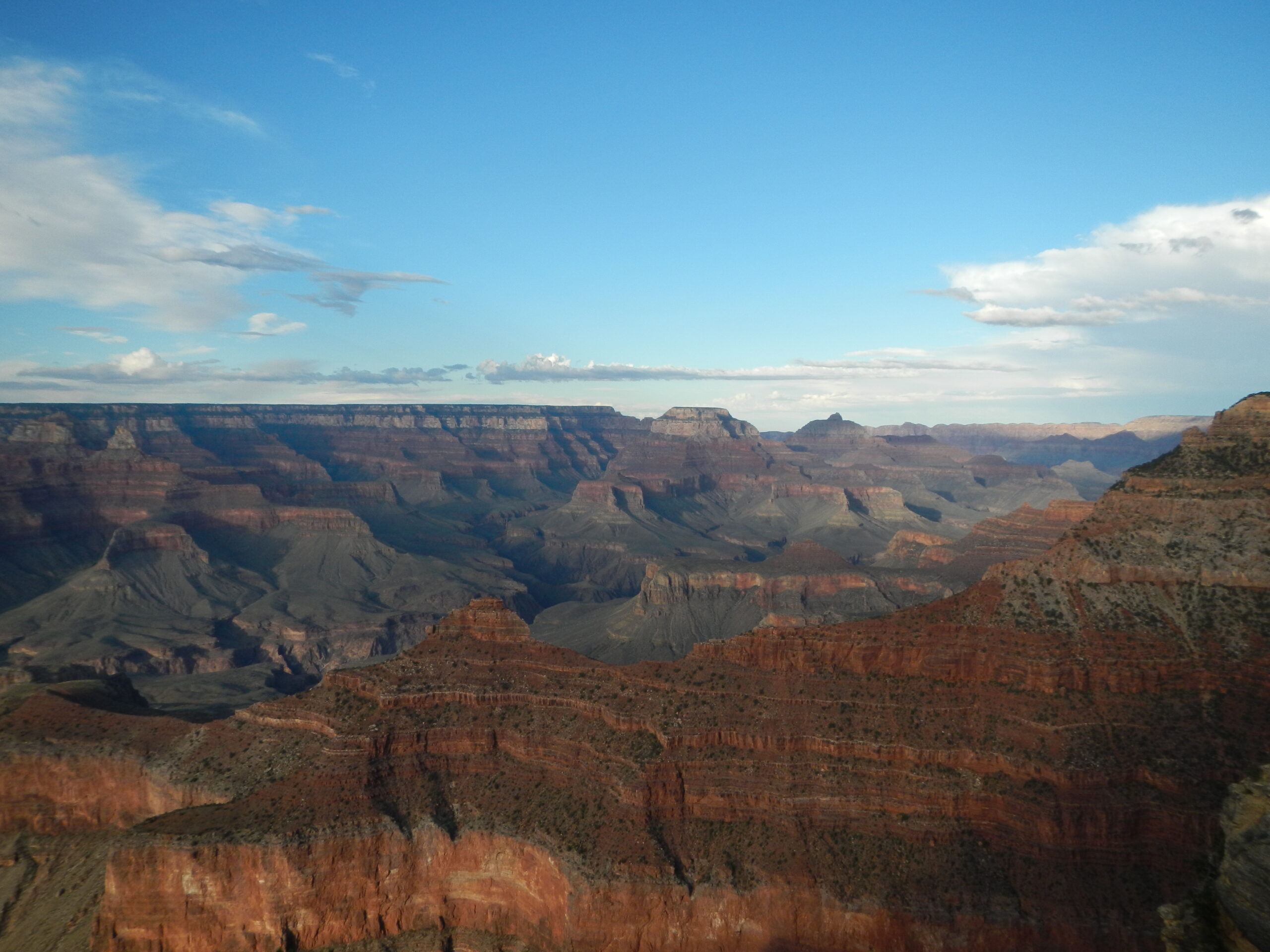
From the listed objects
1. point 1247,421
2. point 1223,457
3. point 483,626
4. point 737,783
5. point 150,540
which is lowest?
point 150,540

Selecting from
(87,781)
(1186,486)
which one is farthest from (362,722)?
(1186,486)

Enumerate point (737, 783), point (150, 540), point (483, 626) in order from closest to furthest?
point (737, 783) < point (483, 626) < point (150, 540)

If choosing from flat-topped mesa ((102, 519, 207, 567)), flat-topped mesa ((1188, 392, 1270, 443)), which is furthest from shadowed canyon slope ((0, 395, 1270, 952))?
flat-topped mesa ((102, 519, 207, 567))

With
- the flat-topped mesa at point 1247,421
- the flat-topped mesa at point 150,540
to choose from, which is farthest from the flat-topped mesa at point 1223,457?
the flat-topped mesa at point 150,540

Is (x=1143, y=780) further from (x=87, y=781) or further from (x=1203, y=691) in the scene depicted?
(x=87, y=781)

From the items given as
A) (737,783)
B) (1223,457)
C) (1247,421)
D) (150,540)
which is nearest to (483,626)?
(737,783)

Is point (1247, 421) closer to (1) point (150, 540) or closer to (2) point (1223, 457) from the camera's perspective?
(2) point (1223, 457)

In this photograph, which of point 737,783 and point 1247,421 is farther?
point 1247,421
